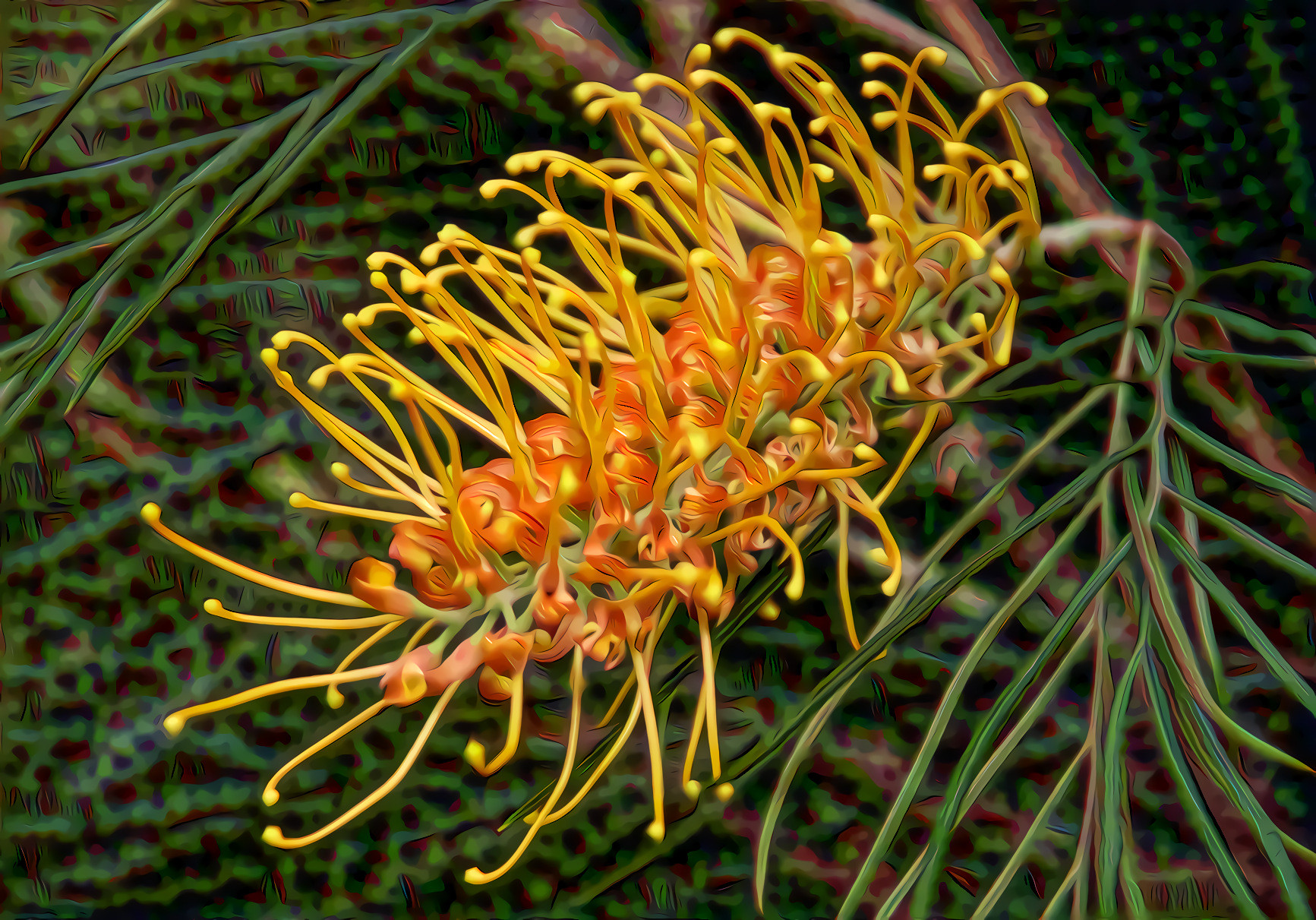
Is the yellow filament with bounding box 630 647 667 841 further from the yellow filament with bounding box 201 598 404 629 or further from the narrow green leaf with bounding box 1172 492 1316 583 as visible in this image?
the narrow green leaf with bounding box 1172 492 1316 583

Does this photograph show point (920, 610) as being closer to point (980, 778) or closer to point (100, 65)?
point (980, 778)

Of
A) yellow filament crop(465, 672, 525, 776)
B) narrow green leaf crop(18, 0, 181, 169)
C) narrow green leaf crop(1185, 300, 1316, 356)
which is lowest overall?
yellow filament crop(465, 672, 525, 776)

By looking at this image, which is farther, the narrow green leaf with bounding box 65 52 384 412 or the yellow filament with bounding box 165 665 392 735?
the narrow green leaf with bounding box 65 52 384 412

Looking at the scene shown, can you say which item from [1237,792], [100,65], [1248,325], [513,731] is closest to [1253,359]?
[1248,325]

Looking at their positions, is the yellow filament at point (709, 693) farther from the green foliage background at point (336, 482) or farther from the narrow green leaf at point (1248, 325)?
the narrow green leaf at point (1248, 325)

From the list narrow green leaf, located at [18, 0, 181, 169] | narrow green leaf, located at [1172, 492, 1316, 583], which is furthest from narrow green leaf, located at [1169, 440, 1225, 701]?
narrow green leaf, located at [18, 0, 181, 169]

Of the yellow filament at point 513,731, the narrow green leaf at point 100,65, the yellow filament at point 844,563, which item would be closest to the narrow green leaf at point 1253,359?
the yellow filament at point 844,563

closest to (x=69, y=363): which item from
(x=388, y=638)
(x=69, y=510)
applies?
(x=69, y=510)
